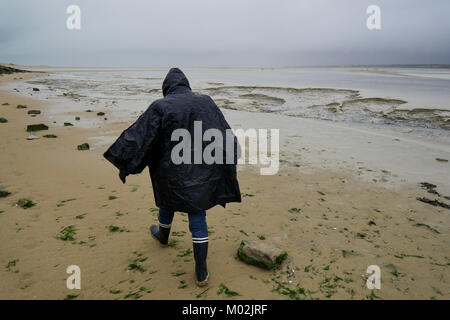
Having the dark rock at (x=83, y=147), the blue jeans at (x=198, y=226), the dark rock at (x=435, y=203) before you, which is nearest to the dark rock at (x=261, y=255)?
the blue jeans at (x=198, y=226)

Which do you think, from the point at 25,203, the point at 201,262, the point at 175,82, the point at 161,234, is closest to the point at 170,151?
the point at 175,82

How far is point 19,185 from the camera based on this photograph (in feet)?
17.1

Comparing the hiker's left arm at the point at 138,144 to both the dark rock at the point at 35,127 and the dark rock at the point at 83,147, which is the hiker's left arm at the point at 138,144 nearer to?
the dark rock at the point at 83,147

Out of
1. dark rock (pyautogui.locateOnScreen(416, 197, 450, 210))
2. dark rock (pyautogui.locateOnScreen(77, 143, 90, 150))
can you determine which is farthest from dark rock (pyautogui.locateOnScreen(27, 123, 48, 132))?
dark rock (pyautogui.locateOnScreen(416, 197, 450, 210))

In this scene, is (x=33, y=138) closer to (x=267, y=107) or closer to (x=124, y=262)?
(x=124, y=262)

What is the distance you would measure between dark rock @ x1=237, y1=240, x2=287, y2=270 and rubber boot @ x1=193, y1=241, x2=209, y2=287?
60cm

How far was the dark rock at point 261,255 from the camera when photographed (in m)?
3.15

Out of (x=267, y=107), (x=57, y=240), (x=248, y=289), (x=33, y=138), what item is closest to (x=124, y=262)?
(x=57, y=240)

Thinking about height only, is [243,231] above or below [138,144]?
below

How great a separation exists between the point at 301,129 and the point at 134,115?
8077 millimetres

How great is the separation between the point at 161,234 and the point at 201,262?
0.89 meters

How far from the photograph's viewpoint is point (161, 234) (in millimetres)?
3496

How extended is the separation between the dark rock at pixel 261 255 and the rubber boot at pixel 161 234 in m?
0.94

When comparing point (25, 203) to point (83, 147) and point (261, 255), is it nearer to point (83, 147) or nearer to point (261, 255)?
point (83, 147)
